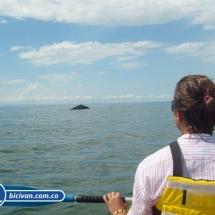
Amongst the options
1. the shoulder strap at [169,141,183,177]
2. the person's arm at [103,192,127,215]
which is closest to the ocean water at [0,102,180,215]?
the person's arm at [103,192,127,215]

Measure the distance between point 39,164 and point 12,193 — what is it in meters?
11.0

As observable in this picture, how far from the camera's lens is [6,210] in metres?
8.85

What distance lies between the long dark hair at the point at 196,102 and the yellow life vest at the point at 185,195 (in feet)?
0.98

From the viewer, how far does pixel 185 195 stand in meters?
2.71

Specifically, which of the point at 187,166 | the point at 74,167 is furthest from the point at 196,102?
the point at 74,167

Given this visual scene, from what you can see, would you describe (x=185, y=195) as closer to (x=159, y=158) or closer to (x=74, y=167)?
(x=159, y=158)

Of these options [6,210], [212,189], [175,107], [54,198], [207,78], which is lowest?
[6,210]

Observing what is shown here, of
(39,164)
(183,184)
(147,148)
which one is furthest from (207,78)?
(147,148)

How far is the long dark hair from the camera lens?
2.79 meters

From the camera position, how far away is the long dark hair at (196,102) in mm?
2785

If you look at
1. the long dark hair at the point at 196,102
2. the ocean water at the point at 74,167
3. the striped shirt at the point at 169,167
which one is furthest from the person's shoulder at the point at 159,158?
the ocean water at the point at 74,167

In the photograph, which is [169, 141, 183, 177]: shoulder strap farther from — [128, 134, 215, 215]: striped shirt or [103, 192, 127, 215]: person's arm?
[103, 192, 127, 215]: person's arm

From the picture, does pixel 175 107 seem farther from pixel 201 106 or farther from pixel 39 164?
pixel 39 164

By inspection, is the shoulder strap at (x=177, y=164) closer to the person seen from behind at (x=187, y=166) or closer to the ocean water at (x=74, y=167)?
the person seen from behind at (x=187, y=166)
